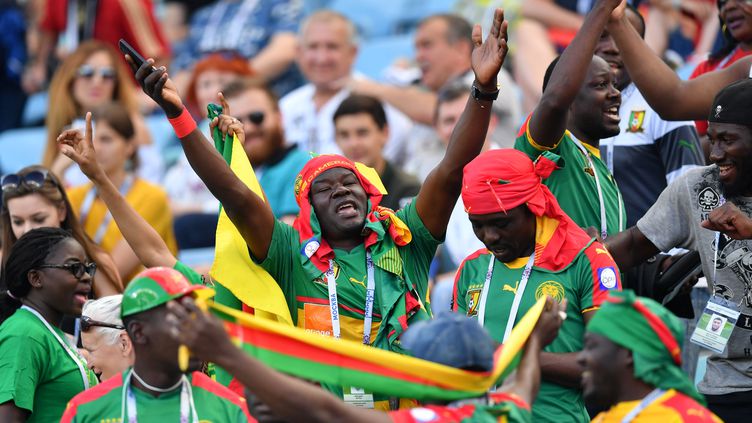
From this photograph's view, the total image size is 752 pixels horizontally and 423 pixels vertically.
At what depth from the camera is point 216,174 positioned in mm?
5781

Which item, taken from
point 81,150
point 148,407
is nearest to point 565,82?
point 148,407

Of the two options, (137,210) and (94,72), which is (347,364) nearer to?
(137,210)

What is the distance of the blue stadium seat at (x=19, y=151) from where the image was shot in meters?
12.1

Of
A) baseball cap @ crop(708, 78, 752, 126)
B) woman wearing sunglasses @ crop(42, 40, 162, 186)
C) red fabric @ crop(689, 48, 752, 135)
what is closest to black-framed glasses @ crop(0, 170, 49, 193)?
woman wearing sunglasses @ crop(42, 40, 162, 186)

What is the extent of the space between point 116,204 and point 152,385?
1698 mm

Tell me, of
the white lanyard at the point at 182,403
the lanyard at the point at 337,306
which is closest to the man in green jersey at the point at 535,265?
the lanyard at the point at 337,306

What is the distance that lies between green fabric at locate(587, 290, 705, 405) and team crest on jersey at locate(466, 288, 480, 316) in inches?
47.6

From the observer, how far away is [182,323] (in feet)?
14.1

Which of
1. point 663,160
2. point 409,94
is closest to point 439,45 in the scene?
point 409,94

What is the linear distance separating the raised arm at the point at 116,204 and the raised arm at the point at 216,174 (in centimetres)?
79

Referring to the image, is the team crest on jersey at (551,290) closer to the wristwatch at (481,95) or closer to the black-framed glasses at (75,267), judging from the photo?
the wristwatch at (481,95)

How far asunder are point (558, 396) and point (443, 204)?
107 centimetres

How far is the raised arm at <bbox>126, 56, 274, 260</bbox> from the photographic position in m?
5.67

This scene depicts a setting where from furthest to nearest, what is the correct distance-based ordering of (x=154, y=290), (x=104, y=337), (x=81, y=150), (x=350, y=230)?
(x=81, y=150) → (x=104, y=337) → (x=350, y=230) → (x=154, y=290)
